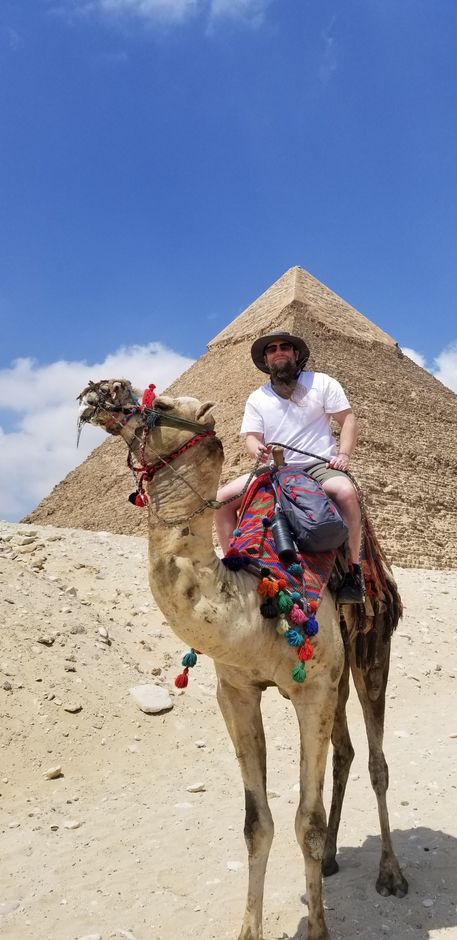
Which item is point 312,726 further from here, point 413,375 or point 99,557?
point 413,375

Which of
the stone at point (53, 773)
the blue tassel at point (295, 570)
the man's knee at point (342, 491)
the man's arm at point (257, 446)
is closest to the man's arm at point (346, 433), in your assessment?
the man's knee at point (342, 491)

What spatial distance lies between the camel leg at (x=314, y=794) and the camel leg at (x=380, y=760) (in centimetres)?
74

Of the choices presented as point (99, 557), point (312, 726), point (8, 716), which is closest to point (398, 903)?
point (312, 726)

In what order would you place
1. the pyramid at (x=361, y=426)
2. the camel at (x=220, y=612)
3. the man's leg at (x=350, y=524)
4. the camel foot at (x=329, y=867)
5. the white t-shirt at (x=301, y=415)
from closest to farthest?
the camel at (x=220, y=612) < the man's leg at (x=350, y=524) < the white t-shirt at (x=301, y=415) < the camel foot at (x=329, y=867) < the pyramid at (x=361, y=426)

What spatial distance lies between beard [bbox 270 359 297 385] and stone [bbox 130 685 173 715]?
336 cm

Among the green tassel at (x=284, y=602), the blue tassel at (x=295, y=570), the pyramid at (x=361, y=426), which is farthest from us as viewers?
the pyramid at (x=361, y=426)

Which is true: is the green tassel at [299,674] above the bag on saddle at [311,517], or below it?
below

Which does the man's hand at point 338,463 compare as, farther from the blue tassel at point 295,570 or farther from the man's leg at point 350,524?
the blue tassel at point 295,570

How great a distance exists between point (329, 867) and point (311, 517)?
6.08 ft

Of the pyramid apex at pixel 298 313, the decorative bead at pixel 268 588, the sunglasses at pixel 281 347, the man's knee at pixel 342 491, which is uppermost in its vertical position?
the pyramid apex at pixel 298 313

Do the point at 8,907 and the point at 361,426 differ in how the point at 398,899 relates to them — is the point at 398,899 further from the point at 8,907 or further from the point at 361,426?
the point at 361,426

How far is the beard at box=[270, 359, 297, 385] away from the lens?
9.96 feet

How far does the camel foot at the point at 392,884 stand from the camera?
122 inches

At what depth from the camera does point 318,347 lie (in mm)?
42250
